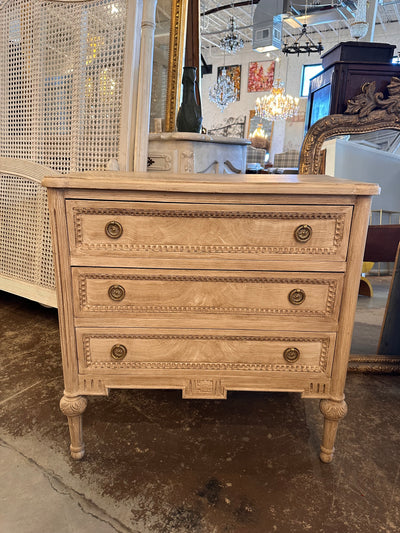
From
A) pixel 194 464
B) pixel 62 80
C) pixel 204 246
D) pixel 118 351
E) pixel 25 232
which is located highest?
pixel 62 80

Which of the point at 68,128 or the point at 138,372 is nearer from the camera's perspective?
the point at 138,372

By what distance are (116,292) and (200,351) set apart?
0.33 metres

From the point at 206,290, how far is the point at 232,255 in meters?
0.14

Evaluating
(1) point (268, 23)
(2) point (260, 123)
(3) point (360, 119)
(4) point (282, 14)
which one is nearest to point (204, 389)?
(3) point (360, 119)

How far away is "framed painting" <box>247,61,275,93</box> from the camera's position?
37.8ft

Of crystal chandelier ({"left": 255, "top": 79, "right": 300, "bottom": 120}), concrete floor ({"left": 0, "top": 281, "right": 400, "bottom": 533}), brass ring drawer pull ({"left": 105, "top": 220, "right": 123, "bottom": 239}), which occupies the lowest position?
concrete floor ({"left": 0, "top": 281, "right": 400, "bottom": 533})

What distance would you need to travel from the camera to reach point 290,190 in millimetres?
992

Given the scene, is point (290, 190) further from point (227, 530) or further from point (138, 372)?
point (227, 530)

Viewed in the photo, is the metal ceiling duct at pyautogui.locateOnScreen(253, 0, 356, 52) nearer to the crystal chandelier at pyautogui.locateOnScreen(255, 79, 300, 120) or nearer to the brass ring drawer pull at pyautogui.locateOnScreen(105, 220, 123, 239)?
the crystal chandelier at pyautogui.locateOnScreen(255, 79, 300, 120)

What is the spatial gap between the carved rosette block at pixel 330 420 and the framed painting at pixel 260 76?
12.3 meters

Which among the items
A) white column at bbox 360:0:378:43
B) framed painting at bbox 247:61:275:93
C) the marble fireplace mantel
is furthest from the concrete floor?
framed painting at bbox 247:61:275:93

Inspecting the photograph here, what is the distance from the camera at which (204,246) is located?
1069 mm

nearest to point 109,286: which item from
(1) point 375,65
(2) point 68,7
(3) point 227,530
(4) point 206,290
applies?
(4) point 206,290

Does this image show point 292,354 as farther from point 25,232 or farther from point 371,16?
point 371,16
